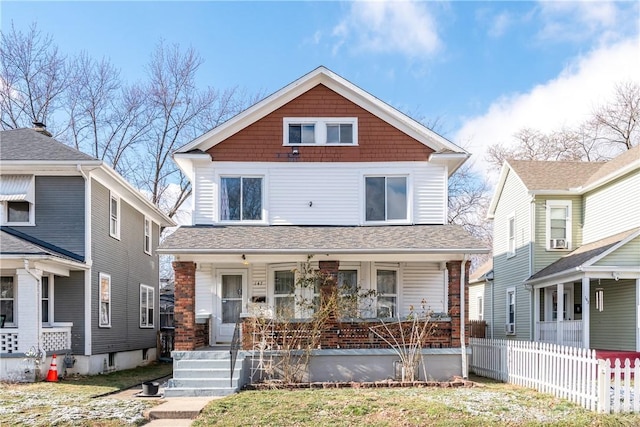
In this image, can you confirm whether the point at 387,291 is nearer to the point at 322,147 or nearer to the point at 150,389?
the point at 322,147

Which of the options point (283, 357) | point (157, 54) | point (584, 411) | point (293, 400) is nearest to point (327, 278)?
point (283, 357)

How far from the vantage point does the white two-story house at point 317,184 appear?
16.0 metres

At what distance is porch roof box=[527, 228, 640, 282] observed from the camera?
1611cm

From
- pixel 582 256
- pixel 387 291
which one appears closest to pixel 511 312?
pixel 582 256

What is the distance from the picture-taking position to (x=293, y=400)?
10.8 meters

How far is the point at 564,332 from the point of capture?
17391mm

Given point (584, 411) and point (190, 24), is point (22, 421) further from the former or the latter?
point (190, 24)

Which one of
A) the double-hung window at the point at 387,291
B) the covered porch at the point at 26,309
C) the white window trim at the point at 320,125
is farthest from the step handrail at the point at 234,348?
the white window trim at the point at 320,125

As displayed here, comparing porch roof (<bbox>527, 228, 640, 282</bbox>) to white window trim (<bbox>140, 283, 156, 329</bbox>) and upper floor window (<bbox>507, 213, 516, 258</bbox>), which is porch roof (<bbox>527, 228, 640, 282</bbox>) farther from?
white window trim (<bbox>140, 283, 156, 329</bbox>)

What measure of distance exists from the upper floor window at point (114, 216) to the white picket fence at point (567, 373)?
38.8 feet

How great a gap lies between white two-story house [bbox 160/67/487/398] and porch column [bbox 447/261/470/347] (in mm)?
1672

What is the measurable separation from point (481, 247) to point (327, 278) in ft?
12.3

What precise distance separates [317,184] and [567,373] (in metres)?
7.92

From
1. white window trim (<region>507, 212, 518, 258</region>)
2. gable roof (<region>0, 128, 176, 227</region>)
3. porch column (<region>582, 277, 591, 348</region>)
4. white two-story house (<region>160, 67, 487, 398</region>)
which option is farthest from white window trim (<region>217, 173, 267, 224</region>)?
white window trim (<region>507, 212, 518, 258</region>)
